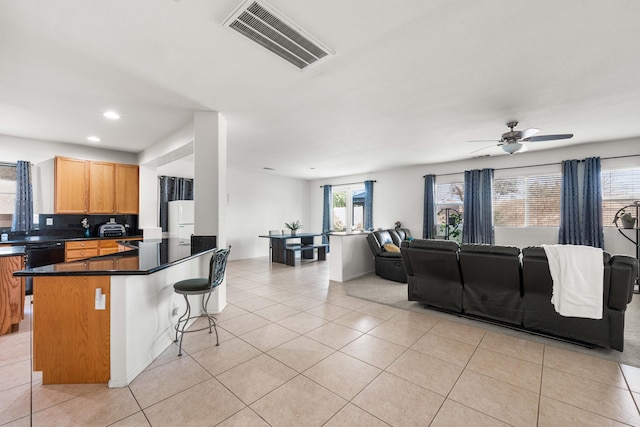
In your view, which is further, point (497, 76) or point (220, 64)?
point (497, 76)

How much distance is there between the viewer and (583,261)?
2488mm

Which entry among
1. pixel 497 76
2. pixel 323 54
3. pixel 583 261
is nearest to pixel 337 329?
pixel 583 261

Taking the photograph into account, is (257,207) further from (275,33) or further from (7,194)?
(275,33)

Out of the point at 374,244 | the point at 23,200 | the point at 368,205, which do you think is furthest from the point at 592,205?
the point at 23,200

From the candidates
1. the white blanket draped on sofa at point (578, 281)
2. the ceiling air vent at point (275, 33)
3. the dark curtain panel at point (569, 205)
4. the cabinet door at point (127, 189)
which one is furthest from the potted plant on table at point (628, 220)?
the cabinet door at point (127, 189)

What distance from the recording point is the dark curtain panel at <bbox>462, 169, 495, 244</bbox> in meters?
6.08

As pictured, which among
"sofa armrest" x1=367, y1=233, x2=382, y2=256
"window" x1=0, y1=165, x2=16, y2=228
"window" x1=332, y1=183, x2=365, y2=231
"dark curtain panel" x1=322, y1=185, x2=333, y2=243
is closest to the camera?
"window" x1=0, y1=165, x2=16, y2=228

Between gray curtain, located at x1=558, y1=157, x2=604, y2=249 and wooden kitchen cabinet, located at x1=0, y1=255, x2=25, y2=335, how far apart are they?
8505 millimetres

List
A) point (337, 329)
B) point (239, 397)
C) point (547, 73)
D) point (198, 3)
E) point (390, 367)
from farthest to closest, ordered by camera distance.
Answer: point (337, 329), point (547, 73), point (390, 367), point (239, 397), point (198, 3)

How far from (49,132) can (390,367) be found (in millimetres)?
6144

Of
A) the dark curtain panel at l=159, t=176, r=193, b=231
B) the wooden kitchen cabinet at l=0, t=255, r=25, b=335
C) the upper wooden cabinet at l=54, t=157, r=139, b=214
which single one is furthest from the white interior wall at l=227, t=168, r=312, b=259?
the wooden kitchen cabinet at l=0, t=255, r=25, b=335

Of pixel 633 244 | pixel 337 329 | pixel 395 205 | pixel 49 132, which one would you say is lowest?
pixel 337 329

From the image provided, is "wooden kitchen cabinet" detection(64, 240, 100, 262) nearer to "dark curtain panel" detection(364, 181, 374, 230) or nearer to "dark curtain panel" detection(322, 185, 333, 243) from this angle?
"dark curtain panel" detection(322, 185, 333, 243)

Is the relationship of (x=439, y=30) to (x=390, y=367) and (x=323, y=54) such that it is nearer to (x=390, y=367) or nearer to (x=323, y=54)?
(x=323, y=54)
